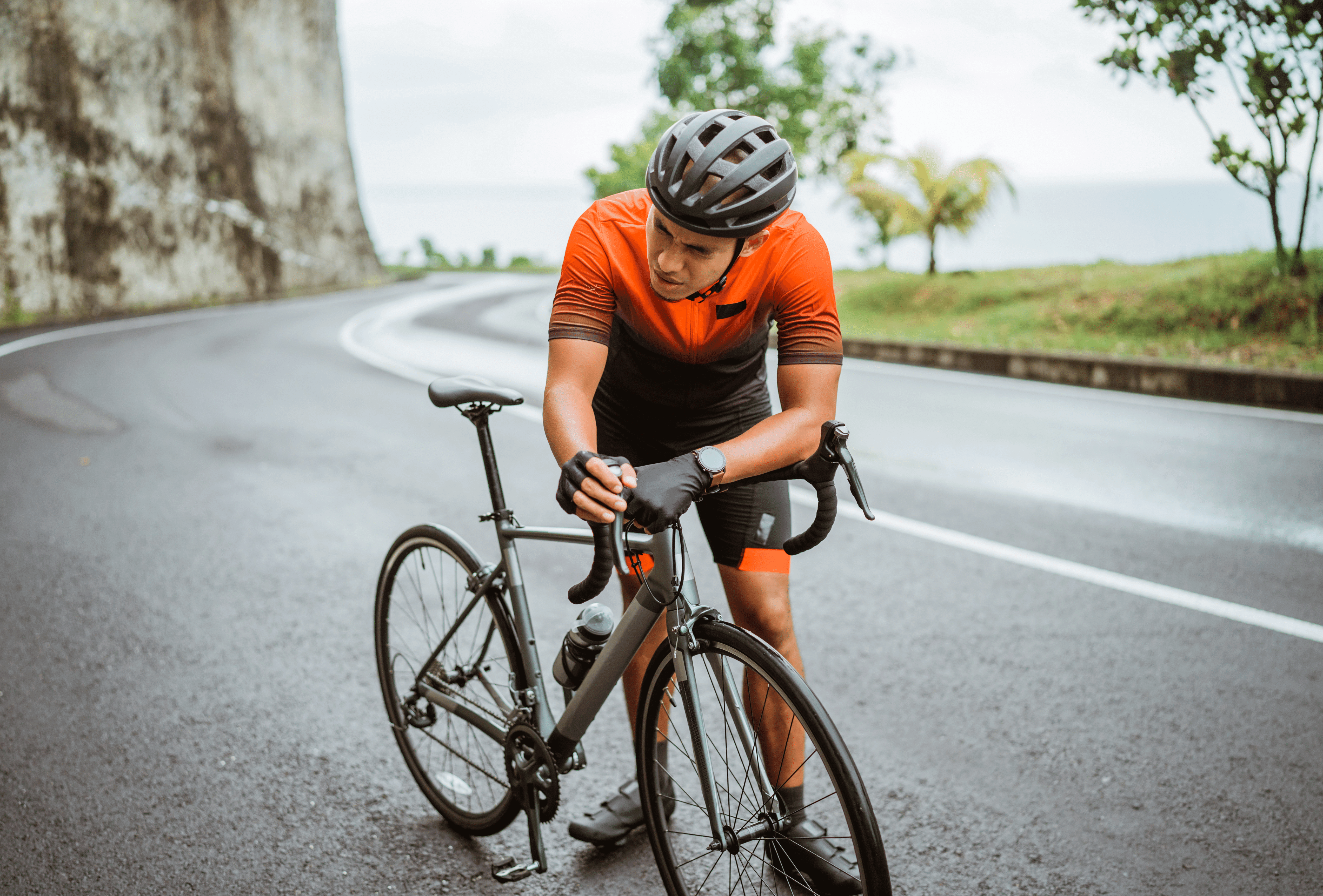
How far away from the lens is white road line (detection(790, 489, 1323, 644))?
4.52 m

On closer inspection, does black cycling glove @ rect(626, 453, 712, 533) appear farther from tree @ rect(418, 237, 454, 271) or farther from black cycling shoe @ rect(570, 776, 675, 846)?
tree @ rect(418, 237, 454, 271)

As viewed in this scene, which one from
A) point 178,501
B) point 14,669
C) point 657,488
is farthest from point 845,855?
point 178,501

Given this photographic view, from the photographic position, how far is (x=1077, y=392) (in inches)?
402

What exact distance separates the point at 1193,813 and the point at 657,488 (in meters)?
2.25

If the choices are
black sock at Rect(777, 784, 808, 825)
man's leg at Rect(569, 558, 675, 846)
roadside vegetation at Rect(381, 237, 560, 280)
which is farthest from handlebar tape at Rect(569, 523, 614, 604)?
roadside vegetation at Rect(381, 237, 560, 280)

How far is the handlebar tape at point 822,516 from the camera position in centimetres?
200

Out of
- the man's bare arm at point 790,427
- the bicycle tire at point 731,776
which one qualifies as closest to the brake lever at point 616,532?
the man's bare arm at point 790,427

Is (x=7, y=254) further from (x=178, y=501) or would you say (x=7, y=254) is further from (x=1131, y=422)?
(x=1131, y=422)

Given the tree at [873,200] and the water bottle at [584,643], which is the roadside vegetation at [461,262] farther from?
the water bottle at [584,643]

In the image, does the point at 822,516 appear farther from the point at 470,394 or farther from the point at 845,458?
the point at 470,394

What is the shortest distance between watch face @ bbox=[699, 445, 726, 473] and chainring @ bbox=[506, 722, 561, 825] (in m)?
1.06

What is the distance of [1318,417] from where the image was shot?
8680 millimetres

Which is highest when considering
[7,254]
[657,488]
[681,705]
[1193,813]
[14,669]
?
[7,254]

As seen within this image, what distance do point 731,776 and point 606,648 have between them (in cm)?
44
